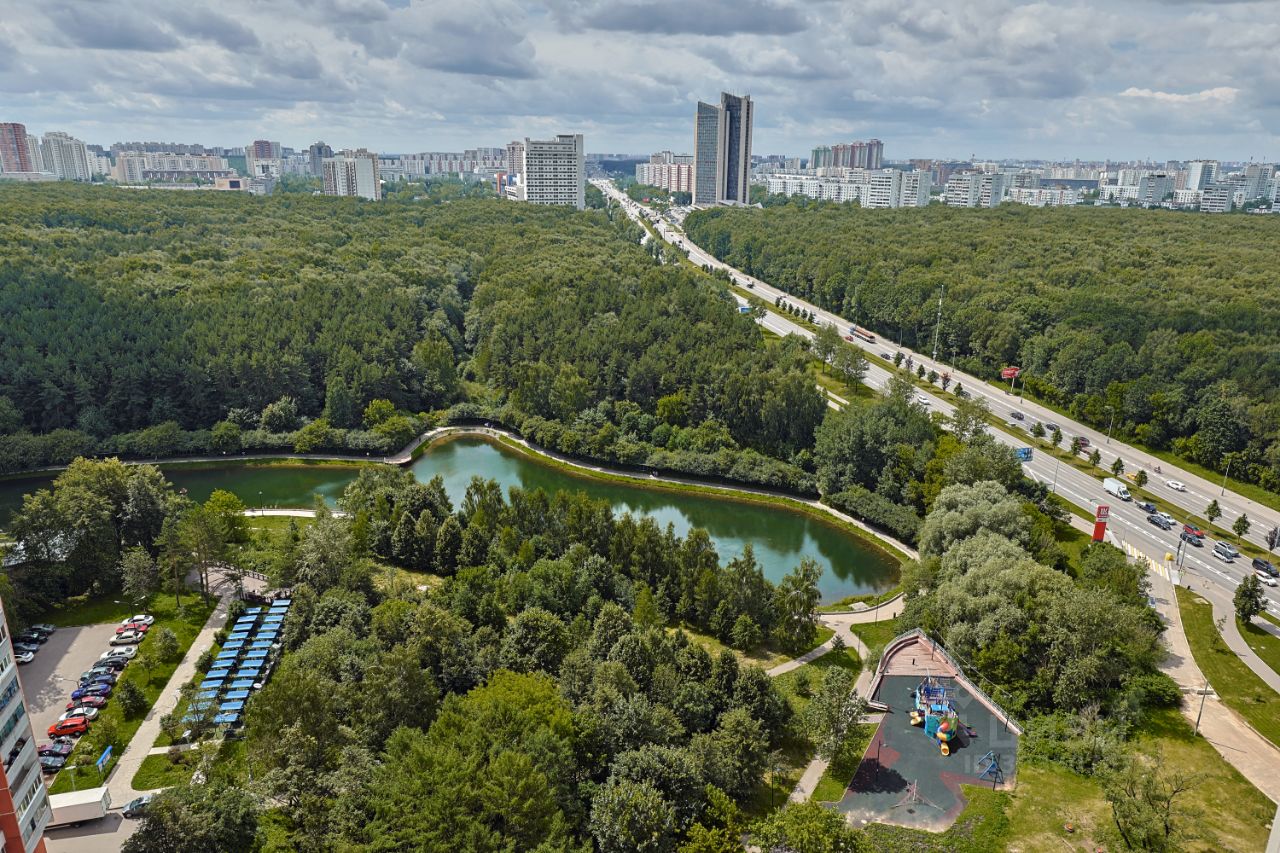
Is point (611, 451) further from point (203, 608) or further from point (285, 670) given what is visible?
point (285, 670)

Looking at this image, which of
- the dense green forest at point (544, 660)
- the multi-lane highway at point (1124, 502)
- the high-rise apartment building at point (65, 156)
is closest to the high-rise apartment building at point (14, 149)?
the high-rise apartment building at point (65, 156)

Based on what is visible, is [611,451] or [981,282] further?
[981,282]

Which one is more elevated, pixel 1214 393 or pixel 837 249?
pixel 837 249

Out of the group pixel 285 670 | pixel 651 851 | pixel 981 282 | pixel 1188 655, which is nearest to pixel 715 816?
pixel 651 851

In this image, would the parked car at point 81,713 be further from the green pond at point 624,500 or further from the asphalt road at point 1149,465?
the asphalt road at point 1149,465

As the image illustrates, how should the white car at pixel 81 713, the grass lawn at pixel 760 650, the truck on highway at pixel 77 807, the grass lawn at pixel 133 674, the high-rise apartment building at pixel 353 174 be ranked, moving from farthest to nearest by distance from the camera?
the high-rise apartment building at pixel 353 174 → the grass lawn at pixel 760 650 → the white car at pixel 81 713 → the grass lawn at pixel 133 674 → the truck on highway at pixel 77 807

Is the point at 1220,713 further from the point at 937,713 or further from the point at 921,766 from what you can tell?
the point at 921,766
